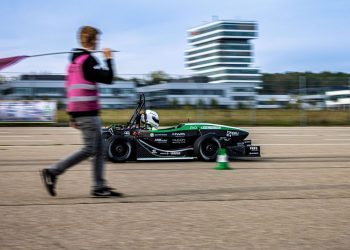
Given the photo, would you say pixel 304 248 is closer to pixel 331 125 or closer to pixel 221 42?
pixel 331 125

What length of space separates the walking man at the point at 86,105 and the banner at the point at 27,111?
18.2m

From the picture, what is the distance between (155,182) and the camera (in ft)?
24.4

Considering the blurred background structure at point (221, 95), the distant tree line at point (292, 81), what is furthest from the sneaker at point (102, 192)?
the distant tree line at point (292, 81)

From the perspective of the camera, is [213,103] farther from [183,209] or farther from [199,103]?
[183,209]

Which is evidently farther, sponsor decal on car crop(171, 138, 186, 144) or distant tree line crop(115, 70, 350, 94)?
distant tree line crop(115, 70, 350, 94)

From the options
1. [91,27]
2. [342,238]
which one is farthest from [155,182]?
[342,238]

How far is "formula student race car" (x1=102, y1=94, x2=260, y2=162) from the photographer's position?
1042cm

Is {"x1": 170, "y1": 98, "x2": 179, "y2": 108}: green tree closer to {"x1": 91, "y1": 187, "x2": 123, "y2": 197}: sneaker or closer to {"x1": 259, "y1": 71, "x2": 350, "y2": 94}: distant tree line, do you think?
{"x1": 259, "y1": 71, "x2": 350, "y2": 94}: distant tree line

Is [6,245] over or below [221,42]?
below

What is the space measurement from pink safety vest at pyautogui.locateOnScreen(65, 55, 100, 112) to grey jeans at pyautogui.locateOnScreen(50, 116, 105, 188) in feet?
0.42

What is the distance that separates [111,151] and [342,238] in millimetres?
6506

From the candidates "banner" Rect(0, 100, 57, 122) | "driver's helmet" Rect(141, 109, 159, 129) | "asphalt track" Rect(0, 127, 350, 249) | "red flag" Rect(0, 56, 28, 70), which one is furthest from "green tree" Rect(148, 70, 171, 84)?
"red flag" Rect(0, 56, 28, 70)

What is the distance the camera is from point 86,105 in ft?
19.3

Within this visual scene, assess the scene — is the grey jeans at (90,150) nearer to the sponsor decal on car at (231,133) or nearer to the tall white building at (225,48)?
the sponsor decal on car at (231,133)
